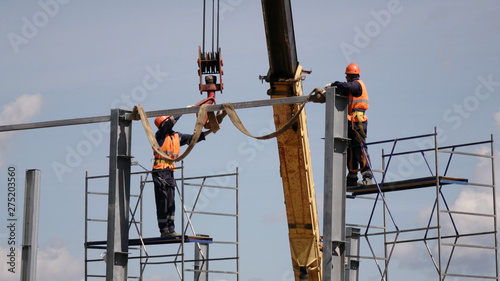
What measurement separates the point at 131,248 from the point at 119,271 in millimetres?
6020

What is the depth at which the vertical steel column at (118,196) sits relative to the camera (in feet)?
52.6

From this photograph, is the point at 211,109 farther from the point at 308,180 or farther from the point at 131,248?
the point at 131,248

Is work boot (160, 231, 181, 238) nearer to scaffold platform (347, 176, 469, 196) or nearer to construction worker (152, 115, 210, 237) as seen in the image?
construction worker (152, 115, 210, 237)

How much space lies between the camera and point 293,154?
18.1 metres

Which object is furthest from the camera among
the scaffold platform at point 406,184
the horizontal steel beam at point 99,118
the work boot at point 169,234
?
the work boot at point 169,234

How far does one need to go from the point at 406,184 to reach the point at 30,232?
25.4 feet

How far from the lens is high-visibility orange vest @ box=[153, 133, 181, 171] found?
2067 cm

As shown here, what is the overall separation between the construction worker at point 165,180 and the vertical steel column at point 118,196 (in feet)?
12.6

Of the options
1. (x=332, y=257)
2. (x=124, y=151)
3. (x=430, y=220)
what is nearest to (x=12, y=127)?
(x=124, y=151)

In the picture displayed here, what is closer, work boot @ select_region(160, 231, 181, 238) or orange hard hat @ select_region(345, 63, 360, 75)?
orange hard hat @ select_region(345, 63, 360, 75)

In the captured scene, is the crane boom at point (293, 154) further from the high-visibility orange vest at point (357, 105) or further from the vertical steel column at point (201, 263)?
the vertical steel column at point (201, 263)

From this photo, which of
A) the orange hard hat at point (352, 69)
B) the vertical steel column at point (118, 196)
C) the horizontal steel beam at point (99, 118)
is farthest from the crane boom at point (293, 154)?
the vertical steel column at point (118, 196)

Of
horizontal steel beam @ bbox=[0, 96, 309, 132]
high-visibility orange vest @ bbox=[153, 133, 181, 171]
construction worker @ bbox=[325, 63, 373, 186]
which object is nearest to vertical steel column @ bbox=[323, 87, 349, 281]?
horizontal steel beam @ bbox=[0, 96, 309, 132]

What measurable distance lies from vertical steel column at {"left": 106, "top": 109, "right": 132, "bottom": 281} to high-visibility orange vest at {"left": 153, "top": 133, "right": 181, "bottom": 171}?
152 inches
